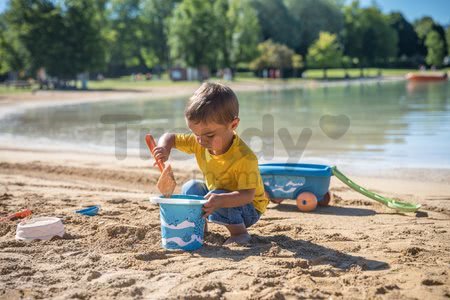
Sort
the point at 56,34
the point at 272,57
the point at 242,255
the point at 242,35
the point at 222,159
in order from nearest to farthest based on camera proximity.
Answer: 1. the point at 242,255
2. the point at 222,159
3. the point at 56,34
4. the point at 242,35
5. the point at 272,57

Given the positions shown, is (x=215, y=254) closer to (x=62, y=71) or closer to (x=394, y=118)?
(x=394, y=118)

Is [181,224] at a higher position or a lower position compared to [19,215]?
higher

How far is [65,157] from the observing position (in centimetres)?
852

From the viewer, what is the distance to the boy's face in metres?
3.35

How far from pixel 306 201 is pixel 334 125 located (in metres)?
8.38

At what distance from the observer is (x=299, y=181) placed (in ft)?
16.3

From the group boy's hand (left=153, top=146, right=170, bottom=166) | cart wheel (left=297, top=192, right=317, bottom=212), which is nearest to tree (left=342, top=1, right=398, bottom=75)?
cart wheel (left=297, top=192, right=317, bottom=212)

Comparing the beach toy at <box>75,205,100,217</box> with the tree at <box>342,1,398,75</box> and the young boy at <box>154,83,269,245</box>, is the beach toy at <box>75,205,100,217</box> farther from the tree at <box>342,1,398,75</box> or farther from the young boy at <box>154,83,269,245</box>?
the tree at <box>342,1,398,75</box>

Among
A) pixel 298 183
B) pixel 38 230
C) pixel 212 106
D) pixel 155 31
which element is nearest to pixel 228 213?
pixel 212 106

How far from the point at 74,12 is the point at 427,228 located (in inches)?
1572

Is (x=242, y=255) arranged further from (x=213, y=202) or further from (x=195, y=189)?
(x=195, y=189)

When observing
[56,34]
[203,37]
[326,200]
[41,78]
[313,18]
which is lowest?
[326,200]

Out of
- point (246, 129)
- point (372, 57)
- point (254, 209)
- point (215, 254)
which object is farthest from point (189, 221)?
point (372, 57)

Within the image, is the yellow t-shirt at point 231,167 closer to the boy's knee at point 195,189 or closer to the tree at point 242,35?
the boy's knee at point 195,189
